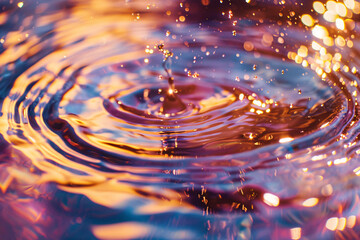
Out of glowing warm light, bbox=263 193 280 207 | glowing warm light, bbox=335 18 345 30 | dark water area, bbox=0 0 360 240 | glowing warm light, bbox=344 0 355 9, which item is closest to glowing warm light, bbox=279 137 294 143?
dark water area, bbox=0 0 360 240

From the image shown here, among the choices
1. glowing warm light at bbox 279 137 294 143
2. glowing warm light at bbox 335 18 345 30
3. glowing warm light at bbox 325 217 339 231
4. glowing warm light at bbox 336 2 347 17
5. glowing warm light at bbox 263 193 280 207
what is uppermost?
glowing warm light at bbox 336 2 347 17

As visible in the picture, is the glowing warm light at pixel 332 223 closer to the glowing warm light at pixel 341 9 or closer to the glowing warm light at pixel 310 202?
the glowing warm light at pixel 310 202

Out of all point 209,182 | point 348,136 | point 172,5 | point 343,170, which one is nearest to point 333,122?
point 348,136

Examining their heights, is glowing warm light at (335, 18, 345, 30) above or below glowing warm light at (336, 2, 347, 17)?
below

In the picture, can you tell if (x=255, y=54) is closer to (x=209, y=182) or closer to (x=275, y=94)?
(x=275, y=94)

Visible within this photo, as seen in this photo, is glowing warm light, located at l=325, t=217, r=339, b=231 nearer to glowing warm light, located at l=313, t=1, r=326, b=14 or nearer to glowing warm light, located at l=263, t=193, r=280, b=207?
glowing warm light, located at l=263, t=193, r=280, b=207

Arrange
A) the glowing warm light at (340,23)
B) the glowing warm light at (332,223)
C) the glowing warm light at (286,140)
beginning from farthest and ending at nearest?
1. the glowing warm light at (340,23)
2. the glowing warm light at (286,140)
3. the glowing warm light at (332,223)

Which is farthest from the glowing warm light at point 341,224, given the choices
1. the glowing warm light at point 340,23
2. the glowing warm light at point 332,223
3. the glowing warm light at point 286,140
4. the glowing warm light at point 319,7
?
the glowing warm light at point 319,7

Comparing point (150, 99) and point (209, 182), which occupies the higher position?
point (150, 99)
